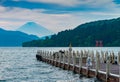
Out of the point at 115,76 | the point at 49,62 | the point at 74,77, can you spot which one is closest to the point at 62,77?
the point at 74,77

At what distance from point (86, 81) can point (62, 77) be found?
7570 millimetres

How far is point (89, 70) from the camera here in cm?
4300

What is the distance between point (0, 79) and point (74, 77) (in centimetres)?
1040

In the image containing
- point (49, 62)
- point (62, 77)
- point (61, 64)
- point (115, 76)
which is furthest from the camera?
point (49, 62)

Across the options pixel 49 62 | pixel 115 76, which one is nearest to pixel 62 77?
pixel 115 76

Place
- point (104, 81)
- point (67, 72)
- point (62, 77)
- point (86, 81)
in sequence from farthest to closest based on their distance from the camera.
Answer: point (67, 72), point (62, 77), point (86, 81), point (104, 81)

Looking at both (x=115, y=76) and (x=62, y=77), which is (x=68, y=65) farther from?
(x=115, y=76)

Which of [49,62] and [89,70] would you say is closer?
[89,70]

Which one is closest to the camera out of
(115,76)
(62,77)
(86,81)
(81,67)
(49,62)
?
(115,76)

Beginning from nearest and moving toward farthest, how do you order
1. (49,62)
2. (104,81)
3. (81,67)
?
(104,81)
(81,67)
(49,62)

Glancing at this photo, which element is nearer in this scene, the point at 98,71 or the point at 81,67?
the point at 98,71

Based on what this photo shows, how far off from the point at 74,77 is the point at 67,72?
19.7ft

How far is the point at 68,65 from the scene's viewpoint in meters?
54.2

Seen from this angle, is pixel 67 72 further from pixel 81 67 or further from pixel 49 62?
pixel 49 62
